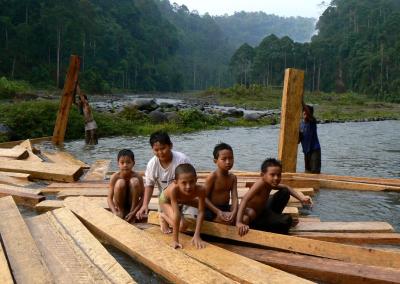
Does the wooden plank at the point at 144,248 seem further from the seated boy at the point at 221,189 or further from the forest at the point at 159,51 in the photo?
the forest at the point at 159,51

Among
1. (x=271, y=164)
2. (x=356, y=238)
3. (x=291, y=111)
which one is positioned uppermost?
(x=291, y=111)

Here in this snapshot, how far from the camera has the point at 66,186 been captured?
22.0 ft

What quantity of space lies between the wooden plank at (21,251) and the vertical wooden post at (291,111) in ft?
14.3

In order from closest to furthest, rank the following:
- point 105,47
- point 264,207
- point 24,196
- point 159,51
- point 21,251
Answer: point 21,251 < point 264,207 < point 24,196 < point 105,47 < point 159,51

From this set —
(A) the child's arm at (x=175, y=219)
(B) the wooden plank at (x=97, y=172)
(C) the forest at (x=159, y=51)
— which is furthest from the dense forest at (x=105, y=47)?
(A) the child's arm at (x=175, y=219)

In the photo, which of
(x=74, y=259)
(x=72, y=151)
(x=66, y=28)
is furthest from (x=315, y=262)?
(x=66, y=28)

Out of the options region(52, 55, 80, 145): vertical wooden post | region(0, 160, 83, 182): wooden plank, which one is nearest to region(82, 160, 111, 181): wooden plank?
region(0, 160, 83, 182): wooden plank

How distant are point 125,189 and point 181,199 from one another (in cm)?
99

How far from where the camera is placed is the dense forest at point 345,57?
56094mm

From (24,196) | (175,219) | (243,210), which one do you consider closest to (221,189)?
(243,210)

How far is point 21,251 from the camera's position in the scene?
372cm

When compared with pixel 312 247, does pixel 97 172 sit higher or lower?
lower

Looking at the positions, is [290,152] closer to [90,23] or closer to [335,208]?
[335,208]

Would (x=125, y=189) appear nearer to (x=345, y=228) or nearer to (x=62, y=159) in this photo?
(x=345, y=228)
